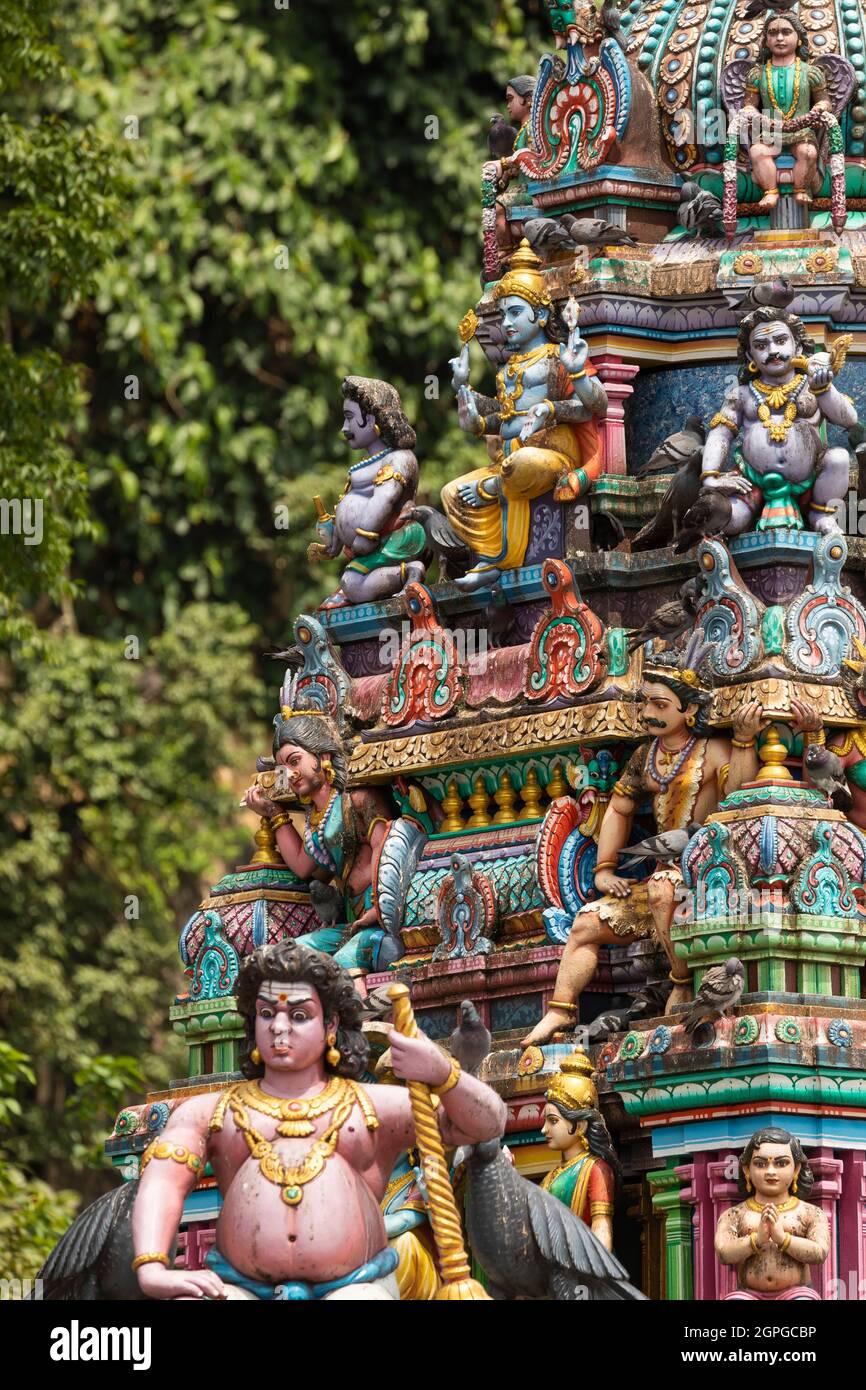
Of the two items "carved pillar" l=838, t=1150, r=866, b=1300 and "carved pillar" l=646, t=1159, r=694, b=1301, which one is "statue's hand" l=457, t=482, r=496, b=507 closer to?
"carved pillar" l=646, t=1159, r=694, b=1301

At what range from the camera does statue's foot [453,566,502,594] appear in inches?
936

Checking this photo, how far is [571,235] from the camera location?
2402 centimetres

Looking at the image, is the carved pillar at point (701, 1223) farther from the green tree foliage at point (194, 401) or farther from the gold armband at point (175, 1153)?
the green tree foliage at point (194, 401)

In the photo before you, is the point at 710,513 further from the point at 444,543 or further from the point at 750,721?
the point at 444,543

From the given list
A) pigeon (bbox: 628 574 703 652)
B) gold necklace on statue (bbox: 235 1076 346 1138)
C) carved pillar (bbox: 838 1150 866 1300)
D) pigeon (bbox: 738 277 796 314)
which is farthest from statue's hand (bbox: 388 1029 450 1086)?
pigeon (bbox: 738 277 796 314)

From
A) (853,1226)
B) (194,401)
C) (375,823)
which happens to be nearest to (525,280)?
(375,823)

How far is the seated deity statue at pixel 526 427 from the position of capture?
23562 mm

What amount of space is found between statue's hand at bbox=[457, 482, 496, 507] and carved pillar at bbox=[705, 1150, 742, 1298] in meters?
3.75

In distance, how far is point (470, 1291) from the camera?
64.7 ft

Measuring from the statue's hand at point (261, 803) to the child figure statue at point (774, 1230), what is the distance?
403 cm

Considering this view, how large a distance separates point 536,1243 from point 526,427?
4.61 metres

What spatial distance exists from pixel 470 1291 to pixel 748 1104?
2.23 m

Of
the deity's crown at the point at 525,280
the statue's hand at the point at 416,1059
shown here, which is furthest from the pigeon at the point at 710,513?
the statue's hand at the point at 416,1059

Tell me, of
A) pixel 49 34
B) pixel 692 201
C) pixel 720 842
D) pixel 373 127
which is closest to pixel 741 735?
pixel 720 842
